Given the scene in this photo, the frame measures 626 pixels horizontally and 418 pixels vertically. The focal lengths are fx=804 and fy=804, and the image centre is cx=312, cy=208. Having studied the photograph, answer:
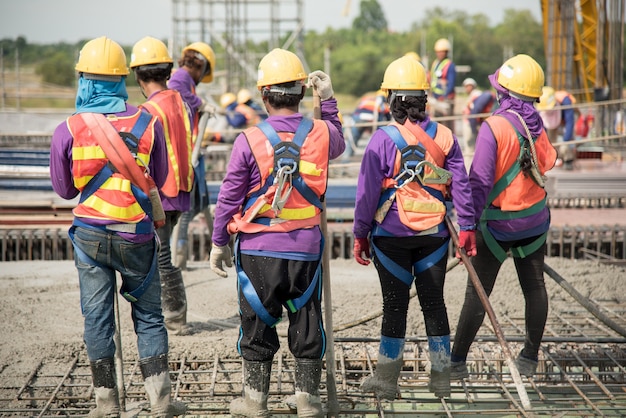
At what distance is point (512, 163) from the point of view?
15.9 ft

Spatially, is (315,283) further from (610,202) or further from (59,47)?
(59,47)

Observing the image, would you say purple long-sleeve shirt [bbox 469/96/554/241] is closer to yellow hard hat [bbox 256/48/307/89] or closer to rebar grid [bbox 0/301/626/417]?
rebar grid [bbox 0/301/626/417]

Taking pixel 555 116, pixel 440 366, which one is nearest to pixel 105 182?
pixel 440 366

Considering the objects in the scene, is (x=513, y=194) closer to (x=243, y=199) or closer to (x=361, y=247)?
(x=361, y=247)

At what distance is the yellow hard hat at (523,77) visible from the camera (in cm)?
488

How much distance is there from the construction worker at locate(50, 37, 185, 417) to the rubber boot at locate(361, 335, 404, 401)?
122 centimetres

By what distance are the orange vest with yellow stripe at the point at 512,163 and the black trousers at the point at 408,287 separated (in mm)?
540

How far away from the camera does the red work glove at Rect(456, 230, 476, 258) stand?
4.64 m

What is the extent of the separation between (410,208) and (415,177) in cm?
18

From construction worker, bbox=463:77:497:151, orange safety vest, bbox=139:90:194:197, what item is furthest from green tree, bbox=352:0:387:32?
orange safety vest, bbox=139:90:194:197

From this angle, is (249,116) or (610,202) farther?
(249,116)

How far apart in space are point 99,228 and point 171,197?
4.90 feet

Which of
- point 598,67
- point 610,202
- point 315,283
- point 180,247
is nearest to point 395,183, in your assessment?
point 315,283

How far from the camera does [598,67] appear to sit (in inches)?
814
